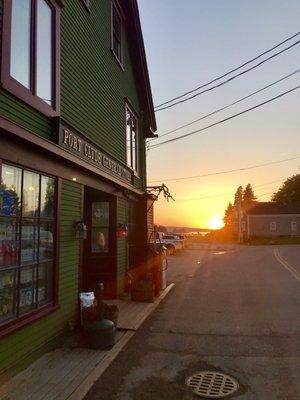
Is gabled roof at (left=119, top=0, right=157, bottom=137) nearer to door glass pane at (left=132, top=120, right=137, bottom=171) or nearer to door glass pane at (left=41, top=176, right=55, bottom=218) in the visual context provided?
door glass pane at (left=132, top=120, right=137, bottom=171)

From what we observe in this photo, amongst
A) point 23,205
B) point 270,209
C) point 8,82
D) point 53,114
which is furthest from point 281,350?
point 270,209

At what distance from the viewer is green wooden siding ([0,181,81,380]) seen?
621 cm

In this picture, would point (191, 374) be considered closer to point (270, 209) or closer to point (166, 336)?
point (166, 336)

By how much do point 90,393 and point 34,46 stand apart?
5.21 m

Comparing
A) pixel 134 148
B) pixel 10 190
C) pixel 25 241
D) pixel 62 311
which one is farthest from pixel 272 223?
pixel 10 190

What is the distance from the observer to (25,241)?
6820 mm

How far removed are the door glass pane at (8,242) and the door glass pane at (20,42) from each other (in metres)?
2.11

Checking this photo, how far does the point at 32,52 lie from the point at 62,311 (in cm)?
448

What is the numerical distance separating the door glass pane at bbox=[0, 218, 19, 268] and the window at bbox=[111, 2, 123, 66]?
8.15m

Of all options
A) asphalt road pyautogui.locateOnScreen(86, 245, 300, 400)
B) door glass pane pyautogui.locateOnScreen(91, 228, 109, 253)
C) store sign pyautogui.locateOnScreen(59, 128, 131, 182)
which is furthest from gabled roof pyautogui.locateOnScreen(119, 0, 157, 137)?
asphalt road pyautogui.locateOnScreen(86, 245, 300, 400)

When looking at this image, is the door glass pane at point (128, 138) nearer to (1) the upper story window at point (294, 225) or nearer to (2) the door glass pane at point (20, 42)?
(2) the door glass pane at point (20, 42)

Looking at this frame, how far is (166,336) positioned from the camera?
28.7ft

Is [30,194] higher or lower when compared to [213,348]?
higher

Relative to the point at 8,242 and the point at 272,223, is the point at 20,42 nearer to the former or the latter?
the point at 8,242
